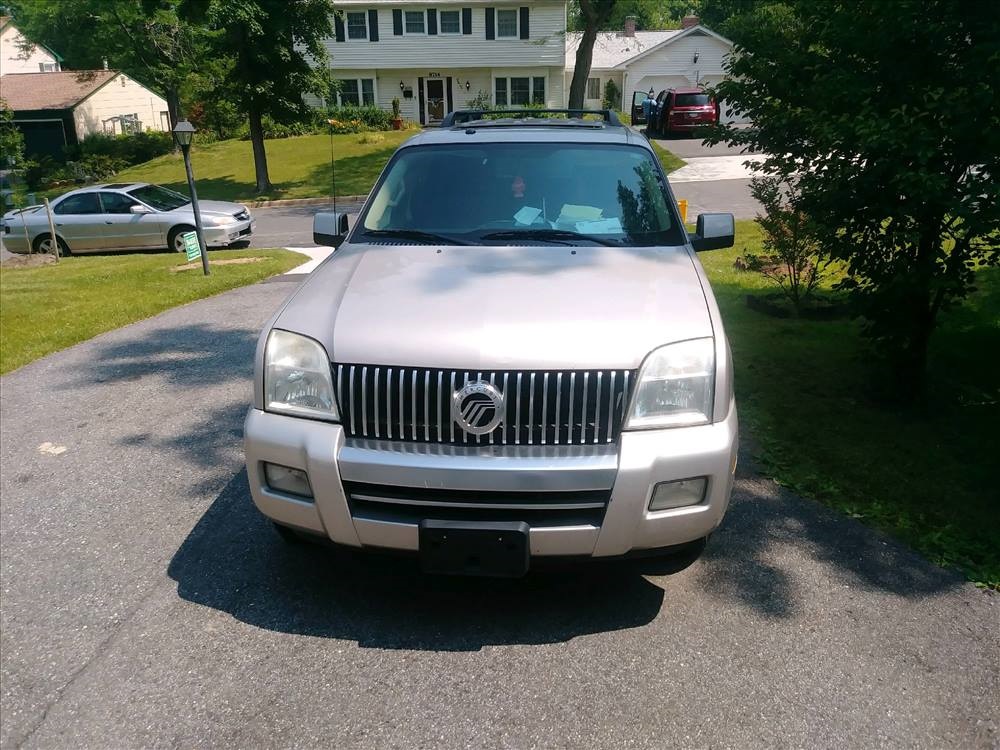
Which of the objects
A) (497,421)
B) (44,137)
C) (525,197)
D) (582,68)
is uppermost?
(582,68)

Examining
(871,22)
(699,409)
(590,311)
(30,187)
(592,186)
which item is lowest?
(30,187)

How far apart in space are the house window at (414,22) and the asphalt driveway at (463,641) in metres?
39.2

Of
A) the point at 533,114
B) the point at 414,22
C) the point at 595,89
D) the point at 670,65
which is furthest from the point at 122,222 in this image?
the point at 595,89

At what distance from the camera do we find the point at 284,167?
102ft

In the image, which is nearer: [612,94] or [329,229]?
[329,229]

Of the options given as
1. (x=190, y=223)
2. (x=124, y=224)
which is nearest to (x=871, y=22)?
(x=190, y=223)

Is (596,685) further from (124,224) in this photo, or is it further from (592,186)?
(124,224)

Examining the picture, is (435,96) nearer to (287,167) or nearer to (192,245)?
(287,167)

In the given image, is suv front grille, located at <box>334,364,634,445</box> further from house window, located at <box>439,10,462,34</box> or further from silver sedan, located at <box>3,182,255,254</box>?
house window, located at <box>439,10,462,34</box>

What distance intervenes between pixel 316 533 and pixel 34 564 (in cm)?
173

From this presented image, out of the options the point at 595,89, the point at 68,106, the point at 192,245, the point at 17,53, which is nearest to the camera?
the point at 192,245

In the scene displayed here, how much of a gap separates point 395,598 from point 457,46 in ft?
131

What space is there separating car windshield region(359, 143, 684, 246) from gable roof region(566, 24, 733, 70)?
4621 cm

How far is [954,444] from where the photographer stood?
17.2 ft
